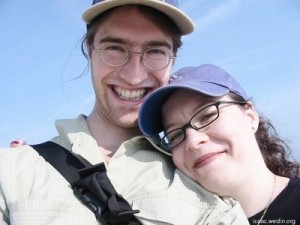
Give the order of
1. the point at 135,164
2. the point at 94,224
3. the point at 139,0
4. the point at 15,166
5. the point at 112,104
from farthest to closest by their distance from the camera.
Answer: the point at 112,104 → the point at 139,0 → the point at 135,164 → the point at 15,166 → the point at 94,224

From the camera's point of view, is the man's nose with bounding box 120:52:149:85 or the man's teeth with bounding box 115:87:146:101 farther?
the man's teeth with bounding box 115:87:146:101

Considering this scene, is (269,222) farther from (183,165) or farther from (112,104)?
(112,104)

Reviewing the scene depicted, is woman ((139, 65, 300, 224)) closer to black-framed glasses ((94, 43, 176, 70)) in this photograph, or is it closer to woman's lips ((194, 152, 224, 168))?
woman's lips ((194, 152, 224, 168))

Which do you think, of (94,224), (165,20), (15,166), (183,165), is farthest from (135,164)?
(165,20)

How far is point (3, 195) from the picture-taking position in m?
2.57

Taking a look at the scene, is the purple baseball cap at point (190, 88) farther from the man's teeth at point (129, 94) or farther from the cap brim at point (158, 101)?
the man's teeth at point (129, 94)

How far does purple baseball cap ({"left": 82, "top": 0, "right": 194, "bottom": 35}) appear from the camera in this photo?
3.15 m

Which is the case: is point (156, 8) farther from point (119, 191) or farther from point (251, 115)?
point (119, 191)

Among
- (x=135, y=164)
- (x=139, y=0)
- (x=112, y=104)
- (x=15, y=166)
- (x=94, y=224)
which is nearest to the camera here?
(x=94, y=224)

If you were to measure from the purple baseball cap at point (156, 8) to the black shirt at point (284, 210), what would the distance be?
169cm

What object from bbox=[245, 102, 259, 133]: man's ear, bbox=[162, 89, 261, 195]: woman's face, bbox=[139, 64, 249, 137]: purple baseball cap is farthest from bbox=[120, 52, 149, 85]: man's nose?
bbox=[245, 102, 259, 133]: man's ear

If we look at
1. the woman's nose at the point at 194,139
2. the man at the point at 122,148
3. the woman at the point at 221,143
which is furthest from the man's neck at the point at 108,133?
the woman's nose at the point at 194,139

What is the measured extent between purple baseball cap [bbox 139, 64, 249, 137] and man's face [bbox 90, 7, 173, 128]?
0.95 ft

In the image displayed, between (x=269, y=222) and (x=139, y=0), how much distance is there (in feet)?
6.75
